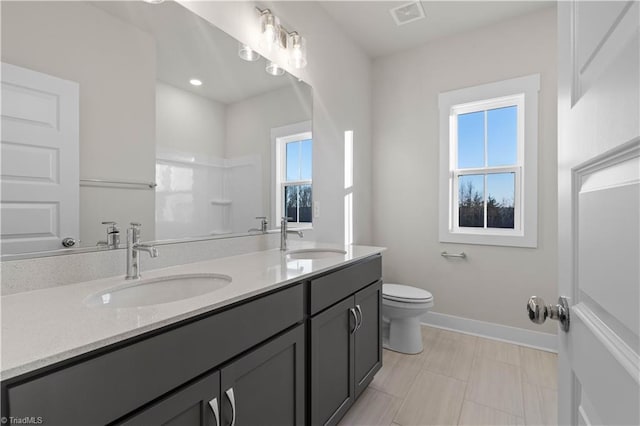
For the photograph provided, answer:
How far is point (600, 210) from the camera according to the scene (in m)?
0.46

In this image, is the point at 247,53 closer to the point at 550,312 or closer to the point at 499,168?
the point at 550,312

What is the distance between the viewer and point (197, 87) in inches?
57.6

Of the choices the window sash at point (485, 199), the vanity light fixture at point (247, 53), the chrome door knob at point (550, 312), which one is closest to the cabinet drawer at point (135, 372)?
the chrome door knob at point (550, 312)

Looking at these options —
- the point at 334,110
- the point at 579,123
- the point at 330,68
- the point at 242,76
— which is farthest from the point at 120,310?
the point at 330,68

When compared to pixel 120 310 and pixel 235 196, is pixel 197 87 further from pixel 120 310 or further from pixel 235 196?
pixel 120 310

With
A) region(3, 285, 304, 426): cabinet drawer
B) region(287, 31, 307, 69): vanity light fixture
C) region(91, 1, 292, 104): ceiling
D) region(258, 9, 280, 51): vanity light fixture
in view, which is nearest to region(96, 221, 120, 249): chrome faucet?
region(3, 285, 304, 426): cabinet drawer

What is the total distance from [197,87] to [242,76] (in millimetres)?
315

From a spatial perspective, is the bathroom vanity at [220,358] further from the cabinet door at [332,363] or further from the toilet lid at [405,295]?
the toilet lid at [405,295]

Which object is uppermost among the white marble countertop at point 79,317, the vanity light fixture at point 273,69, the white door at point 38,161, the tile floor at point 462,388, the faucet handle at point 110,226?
the vanity light fixture at point 273,69

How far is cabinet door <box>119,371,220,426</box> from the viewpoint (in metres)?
0.66

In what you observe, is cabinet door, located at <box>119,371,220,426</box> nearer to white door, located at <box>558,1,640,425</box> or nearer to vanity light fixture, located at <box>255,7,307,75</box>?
white door, located at <box>558,1,640,425</box>

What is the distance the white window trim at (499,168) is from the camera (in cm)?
239

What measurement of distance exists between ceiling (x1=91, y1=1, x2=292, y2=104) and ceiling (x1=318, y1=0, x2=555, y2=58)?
1.11 m

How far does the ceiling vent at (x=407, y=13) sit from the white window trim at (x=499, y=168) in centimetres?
70
